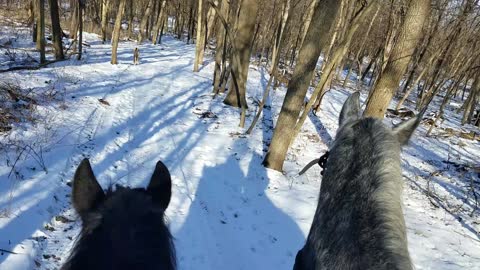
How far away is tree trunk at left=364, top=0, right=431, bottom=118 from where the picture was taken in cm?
780

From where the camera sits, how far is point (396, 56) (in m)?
8.05

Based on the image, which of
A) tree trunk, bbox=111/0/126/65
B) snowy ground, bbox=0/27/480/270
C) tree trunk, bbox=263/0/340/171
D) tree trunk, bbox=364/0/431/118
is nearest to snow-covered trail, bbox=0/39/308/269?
snowy ground, bbox=0/27/480/270

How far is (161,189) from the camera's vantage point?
6.40 feet

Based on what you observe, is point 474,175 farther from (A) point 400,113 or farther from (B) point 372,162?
(B) point 372,162

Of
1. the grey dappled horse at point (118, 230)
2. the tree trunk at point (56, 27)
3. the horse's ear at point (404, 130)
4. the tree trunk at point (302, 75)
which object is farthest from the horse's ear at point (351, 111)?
the tree trunk at point (56, 27)

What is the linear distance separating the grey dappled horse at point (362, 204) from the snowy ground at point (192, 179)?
5.31 feet

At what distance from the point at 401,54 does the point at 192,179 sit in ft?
18.3

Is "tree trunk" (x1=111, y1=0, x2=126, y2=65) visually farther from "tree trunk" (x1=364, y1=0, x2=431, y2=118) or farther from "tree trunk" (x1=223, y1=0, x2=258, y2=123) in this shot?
"tree trunk" (x1=364, y1=0, x2=431, y2=118)

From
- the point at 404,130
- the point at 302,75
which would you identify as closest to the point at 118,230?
the point at 404,130

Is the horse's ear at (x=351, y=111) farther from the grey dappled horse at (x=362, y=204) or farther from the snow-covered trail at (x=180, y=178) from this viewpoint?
the snow-covered trail at (x=180, y=178)

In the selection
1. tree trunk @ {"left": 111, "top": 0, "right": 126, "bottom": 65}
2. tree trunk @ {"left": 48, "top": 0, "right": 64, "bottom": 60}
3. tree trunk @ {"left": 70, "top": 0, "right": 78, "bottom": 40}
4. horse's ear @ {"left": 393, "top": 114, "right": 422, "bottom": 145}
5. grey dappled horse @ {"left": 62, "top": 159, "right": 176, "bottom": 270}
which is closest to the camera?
grey dappled horse @ {"left": 62, "top": 159, "right": 176, "bottom": 270}

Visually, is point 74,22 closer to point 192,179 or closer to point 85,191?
point 192,179

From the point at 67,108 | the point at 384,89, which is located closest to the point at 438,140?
the point at 384,89

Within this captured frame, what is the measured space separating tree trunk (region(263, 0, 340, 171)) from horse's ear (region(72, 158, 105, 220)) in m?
6.50
